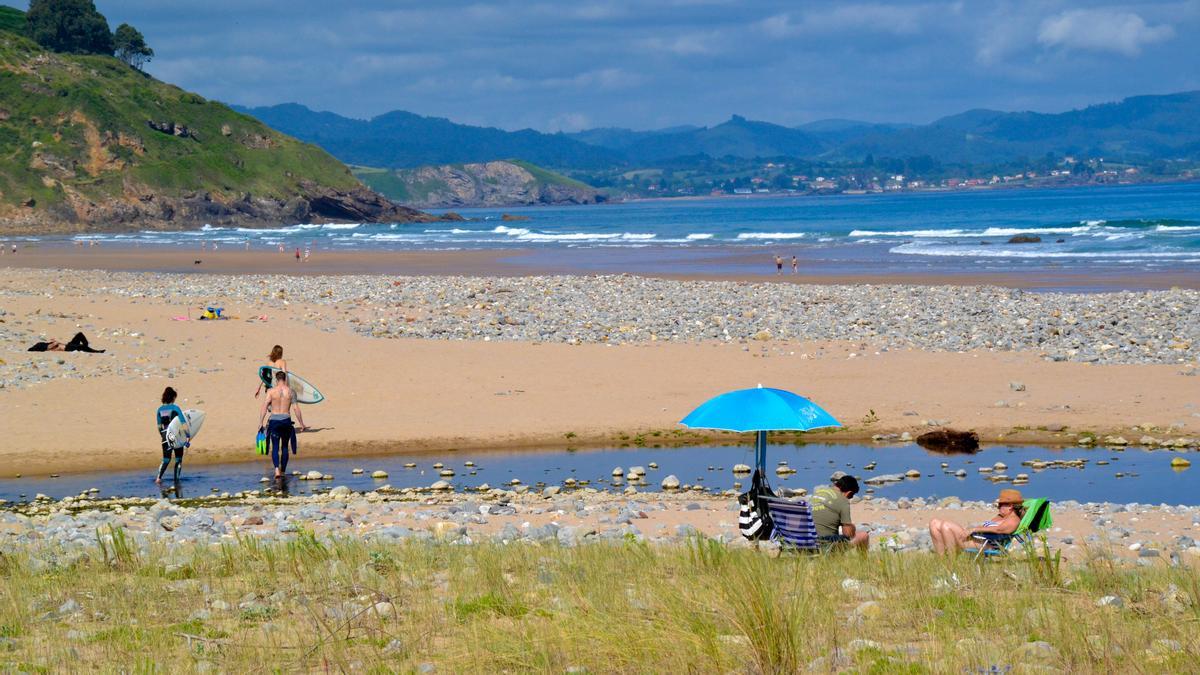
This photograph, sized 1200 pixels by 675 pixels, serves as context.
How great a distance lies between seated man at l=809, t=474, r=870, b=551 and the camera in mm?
9828

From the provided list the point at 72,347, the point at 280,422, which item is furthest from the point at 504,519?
the point at 72,347

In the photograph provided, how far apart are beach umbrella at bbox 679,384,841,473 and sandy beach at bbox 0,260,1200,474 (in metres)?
6.81

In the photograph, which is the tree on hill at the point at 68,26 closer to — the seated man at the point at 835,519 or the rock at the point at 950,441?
the rock at the point at 950,441

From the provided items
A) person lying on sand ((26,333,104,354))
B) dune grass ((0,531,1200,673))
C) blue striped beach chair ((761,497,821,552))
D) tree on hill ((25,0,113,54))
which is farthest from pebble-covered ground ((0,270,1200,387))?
tree on hill ((25,0,113,54))

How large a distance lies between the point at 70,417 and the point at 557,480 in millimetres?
7921

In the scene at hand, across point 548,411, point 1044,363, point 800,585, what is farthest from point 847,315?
point 800,585

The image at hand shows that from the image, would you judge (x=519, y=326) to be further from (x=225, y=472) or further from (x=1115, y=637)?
(x=1115, y=637)

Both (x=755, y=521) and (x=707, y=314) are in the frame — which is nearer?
(x=755, y=521)

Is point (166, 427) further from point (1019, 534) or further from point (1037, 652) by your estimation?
point (1037, 652)

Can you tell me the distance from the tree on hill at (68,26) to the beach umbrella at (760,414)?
588 feet

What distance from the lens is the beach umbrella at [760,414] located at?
10656 millimetres

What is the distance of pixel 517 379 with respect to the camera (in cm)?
2147

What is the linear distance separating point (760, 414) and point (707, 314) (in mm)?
18857

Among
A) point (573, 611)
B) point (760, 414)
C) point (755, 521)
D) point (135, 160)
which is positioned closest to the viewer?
point (573, 611)
